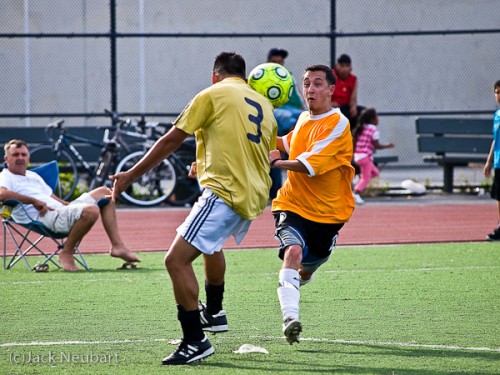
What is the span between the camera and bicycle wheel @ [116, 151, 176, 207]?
57.2 feet

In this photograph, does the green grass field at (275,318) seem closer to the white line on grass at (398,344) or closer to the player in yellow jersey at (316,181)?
the white line on grass at (398,344)

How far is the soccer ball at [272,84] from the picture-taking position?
8.32 metres

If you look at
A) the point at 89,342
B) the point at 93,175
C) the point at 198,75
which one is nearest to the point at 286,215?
the point at 89,342

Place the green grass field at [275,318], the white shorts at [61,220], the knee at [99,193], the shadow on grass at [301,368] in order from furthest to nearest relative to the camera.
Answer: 1. the knee at [99,193]
2. the white shorts at [61,220]
3. the green grass field at [275,318]
4. the shadow on grass at [301,368]

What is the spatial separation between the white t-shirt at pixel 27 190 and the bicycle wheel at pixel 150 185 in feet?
18.1

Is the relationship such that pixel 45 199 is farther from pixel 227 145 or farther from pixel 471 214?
pixel 471 214

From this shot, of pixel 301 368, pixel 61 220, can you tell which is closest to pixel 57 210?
pixel 61 220

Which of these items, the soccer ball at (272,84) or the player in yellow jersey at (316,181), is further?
the soccer ball at (272,84)

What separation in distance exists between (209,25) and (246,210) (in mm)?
20255

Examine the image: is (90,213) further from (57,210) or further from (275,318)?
(275,318)

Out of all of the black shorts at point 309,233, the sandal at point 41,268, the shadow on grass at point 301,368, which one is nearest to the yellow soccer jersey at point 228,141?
the black shorts at point 309,233

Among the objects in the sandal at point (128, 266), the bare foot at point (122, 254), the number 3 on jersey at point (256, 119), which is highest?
the number 3 on jersey at point (256, 119)

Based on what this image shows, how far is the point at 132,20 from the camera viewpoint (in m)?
26.3

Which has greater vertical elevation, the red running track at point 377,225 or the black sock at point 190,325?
the black sock at point 190,325
